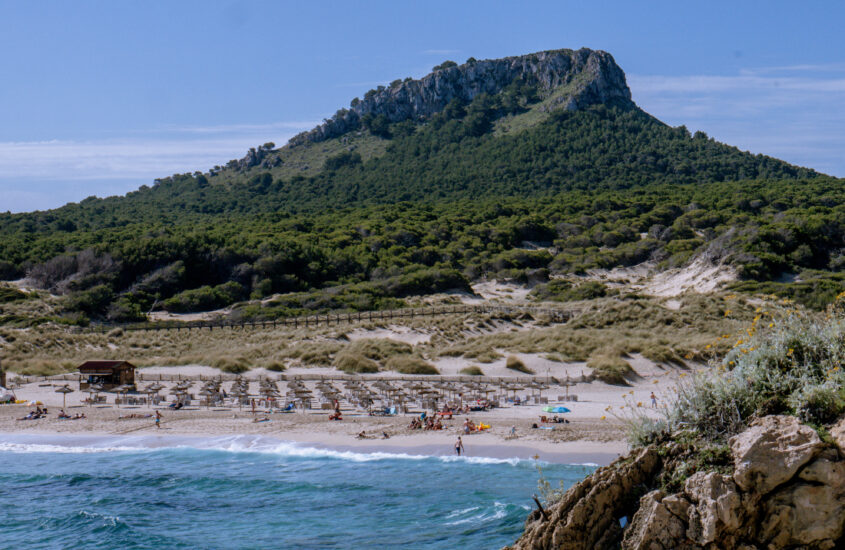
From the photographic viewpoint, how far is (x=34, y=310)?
47.9 meters

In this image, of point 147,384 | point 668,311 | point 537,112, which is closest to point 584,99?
point 537,112

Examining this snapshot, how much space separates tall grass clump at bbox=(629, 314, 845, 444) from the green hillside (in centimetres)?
3666

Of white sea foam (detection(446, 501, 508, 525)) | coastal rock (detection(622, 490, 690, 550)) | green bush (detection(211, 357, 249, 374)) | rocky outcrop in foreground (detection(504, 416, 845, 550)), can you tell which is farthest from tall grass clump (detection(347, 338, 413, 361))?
rocky outcrop in foreground (detection(504, 416, 845, 550))

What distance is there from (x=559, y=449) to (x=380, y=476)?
15.9 ft

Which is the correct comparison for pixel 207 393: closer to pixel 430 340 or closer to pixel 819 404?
pixel 430 340

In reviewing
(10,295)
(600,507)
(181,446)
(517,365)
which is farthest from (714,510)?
(10,295)

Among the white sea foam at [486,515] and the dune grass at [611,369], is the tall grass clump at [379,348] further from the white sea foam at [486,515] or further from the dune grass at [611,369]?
the white sea foam at [486,515]

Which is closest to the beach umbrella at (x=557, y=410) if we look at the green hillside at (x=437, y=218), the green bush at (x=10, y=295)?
the green hillside at (x=437, y=218)

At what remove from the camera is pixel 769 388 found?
673cm

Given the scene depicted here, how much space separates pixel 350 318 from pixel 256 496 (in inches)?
1013

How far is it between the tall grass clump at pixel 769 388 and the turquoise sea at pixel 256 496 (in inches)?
298

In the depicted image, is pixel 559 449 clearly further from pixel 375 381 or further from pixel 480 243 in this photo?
pixel 480 243

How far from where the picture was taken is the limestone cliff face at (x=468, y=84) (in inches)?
4909

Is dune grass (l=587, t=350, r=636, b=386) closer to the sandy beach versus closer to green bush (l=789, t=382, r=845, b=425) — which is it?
the sandy beach
